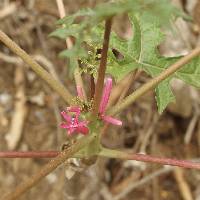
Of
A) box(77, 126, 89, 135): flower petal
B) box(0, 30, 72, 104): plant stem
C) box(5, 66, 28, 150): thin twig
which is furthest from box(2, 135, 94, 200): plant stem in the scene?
box(5, 66, 28, 150): thin twig

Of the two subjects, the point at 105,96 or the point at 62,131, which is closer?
the point at 105,96

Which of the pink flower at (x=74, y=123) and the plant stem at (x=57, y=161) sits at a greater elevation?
the pink flower at (x=74, y=123)

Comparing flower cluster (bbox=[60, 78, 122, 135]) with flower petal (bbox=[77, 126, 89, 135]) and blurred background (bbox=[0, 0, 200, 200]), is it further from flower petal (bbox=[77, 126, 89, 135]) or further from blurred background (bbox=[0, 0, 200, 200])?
blurred background (bbox=[0, 0, 200, 200])

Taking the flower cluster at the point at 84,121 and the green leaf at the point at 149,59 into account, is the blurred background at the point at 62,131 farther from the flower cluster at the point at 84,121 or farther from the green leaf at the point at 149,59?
the flower cluster at the point at 84,121

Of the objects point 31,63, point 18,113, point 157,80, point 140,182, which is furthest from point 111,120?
point 18,113

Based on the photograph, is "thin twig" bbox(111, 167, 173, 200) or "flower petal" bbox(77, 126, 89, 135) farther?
"thin twig" bbox(111, 167, 173, 200)

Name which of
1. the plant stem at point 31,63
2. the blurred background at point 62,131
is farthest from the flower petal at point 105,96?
the blurred background at point 62,131

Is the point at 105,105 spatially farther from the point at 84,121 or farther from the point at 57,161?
the point at 57,161

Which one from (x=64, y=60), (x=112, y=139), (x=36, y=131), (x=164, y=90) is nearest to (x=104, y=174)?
(x=112, y=139)
